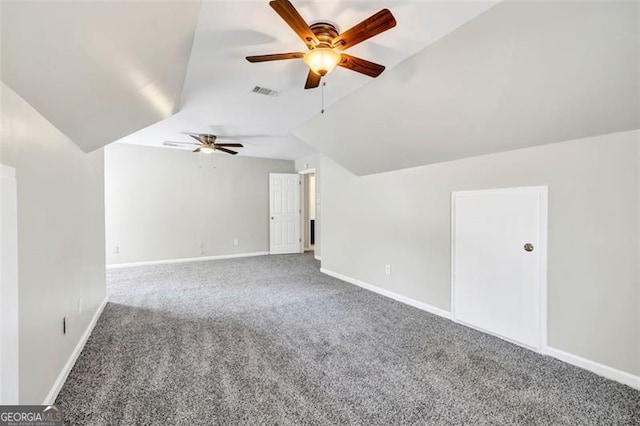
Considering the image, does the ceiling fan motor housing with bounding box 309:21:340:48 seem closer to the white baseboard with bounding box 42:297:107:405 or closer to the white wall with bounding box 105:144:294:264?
the white baseboard with bounding box 42:297:107:405

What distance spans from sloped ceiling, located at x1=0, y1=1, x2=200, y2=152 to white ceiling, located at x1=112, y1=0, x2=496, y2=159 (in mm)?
205

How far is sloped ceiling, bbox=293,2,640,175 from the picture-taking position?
1531 mm

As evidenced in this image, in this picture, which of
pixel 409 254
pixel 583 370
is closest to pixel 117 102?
pixel 409 254

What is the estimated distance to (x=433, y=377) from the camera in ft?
6.52

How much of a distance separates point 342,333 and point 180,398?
1409mm

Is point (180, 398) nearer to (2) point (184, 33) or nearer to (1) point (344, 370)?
(1) point (344, 370)

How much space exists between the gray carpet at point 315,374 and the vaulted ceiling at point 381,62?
174 cm

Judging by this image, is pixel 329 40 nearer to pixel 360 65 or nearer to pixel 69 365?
pixel 360 65

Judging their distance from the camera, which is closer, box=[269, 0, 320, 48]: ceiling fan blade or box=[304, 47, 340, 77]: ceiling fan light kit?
box=[269, 0, 320, 48]: ceiling fan blade

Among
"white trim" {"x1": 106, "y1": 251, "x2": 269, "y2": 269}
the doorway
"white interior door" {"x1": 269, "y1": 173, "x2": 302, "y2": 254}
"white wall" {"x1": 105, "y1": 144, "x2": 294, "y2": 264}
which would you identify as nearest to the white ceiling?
"white wall" {"x1": 105, "y1": 144, "x2": 294, "y2": 264}

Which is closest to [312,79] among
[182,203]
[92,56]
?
[92,56]

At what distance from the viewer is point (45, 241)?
1.71m

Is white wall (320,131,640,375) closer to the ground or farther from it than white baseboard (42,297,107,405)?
farther from it

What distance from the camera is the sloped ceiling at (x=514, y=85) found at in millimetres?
1531
